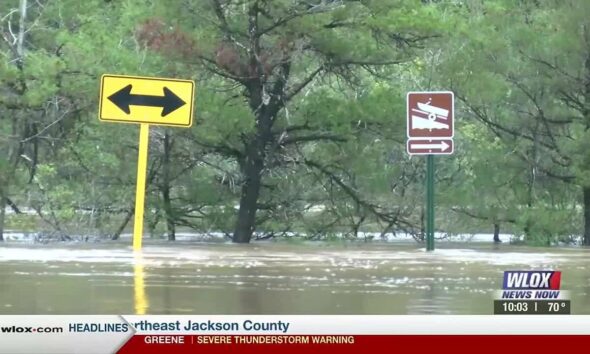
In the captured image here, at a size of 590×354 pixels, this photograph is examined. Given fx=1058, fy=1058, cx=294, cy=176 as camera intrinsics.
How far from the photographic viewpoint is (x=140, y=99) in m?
3.67

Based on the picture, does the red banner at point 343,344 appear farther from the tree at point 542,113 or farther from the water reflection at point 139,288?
the tree at point 542,113

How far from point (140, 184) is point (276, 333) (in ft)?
2.56

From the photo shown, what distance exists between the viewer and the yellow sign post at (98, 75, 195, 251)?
366 centimetres

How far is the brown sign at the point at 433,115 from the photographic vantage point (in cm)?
378

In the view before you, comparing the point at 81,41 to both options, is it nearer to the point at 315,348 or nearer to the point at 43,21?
the point at 43,21

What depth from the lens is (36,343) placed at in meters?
3.46

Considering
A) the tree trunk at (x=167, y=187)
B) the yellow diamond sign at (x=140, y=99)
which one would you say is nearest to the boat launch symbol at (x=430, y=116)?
the yellow diamond sign at (x=140, y=99)

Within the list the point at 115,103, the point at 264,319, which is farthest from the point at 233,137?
the point at 264,319

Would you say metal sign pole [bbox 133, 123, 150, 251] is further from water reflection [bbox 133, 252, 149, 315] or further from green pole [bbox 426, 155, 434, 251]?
green pole [bbox 426, 155, 434, 251]

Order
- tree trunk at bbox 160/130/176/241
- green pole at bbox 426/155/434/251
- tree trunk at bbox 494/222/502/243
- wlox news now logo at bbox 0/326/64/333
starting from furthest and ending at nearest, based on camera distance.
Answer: tree trunk at bbox 494/222/502/243 < tree trunk at bbox 160/130/176/241 < green pole at bbox 426/155/434/251 < wlox news now logo at bbox 0/326/64/333

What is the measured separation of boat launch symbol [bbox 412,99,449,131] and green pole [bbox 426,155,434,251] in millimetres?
121

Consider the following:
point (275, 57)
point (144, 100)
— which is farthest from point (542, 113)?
point (144, 100)

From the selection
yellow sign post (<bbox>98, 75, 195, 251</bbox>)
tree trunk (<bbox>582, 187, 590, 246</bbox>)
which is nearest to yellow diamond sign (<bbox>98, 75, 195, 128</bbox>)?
yellow sign post (<bbox>98, 75, 195, 251</bbox>)

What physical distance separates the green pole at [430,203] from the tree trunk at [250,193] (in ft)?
2.16
